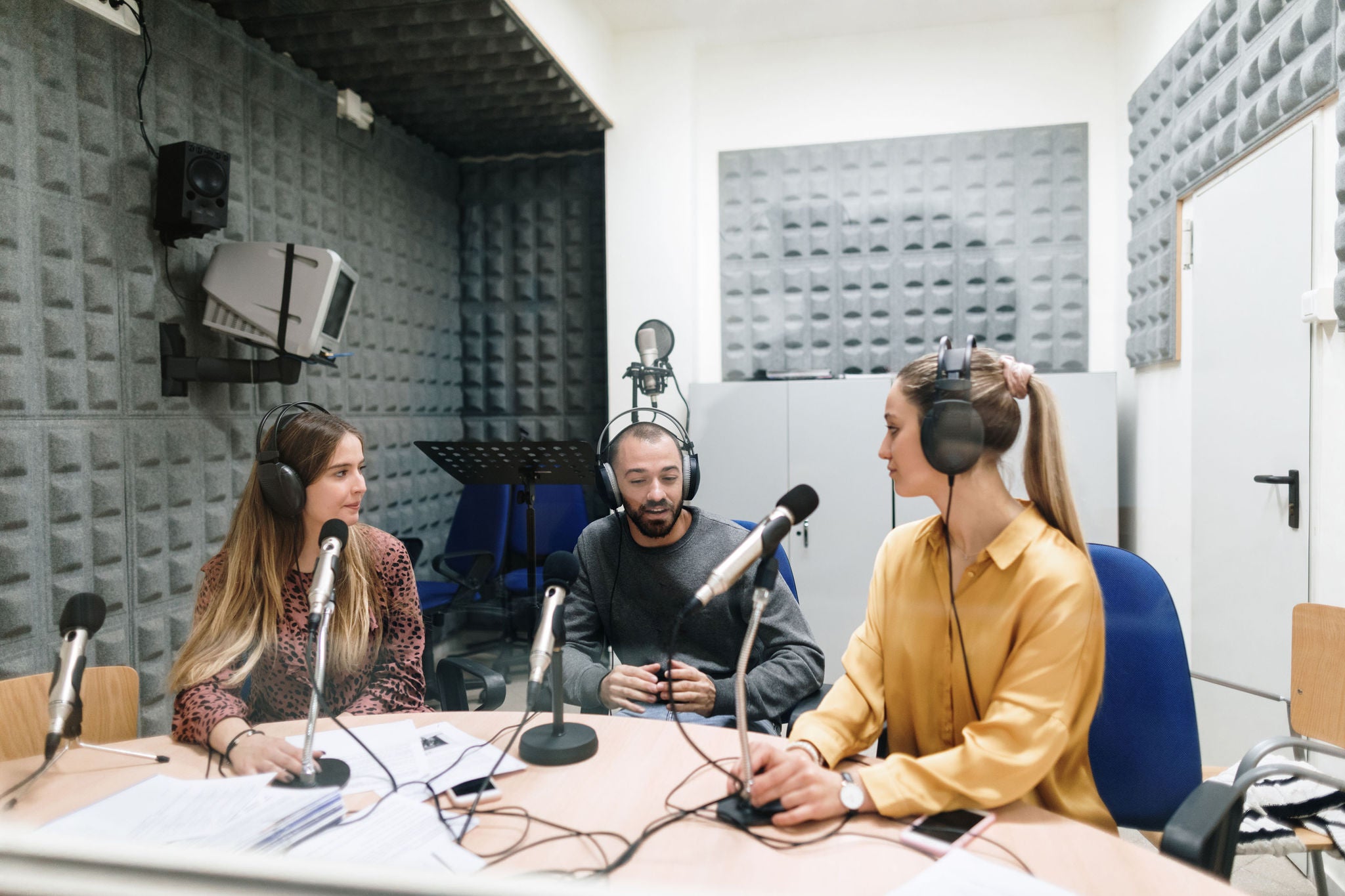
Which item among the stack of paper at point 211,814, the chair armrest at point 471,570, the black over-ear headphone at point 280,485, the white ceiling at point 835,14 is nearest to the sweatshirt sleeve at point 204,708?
the stack of paper at point 211,814

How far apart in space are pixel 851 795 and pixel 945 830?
10 cm

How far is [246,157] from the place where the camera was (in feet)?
6.73

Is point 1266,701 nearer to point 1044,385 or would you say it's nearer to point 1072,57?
point 1044,385

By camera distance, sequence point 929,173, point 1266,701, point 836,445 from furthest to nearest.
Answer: point 929,173 < point 836,445 < point 1266,701

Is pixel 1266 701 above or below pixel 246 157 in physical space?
below

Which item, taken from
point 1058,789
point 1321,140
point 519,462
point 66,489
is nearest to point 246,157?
point 66,489

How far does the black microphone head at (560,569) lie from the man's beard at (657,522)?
0.60 m

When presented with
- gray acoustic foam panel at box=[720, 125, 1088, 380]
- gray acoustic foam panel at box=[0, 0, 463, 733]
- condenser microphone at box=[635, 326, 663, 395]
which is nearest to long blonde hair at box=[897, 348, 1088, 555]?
gray acoustic foam panel at box=[720, 125, 1088, 380]

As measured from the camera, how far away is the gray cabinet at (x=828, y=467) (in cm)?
188

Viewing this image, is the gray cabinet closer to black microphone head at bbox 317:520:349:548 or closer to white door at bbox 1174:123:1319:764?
white door at bbox 1174:123:1319:764

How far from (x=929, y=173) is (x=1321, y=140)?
1.10 metres

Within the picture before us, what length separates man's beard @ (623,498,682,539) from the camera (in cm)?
159

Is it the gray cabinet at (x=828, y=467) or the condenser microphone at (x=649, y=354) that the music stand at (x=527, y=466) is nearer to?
the condenser microphone at (x=649, y=354)

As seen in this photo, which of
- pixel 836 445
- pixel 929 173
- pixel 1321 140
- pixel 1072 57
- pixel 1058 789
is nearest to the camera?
pixel 1058 789
